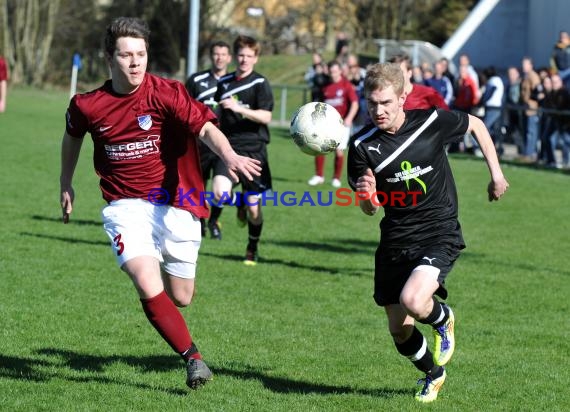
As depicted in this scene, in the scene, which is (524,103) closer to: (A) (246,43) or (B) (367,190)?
(A) (246,43)

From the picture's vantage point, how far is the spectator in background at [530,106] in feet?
65.8

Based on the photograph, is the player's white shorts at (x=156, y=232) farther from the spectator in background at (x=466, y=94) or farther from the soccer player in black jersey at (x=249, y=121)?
the spectator in background at (x=466, y=94)

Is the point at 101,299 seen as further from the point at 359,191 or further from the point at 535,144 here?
the point at 535,144

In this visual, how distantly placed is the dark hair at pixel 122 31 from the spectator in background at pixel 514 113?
16.4 metres

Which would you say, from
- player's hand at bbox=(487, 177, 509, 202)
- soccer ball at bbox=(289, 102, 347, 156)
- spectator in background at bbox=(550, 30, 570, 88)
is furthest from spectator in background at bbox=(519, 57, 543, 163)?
player's hand at bbox=(487, 177, 509, 202)

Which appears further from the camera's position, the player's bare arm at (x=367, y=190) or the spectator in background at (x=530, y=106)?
the spectator in background at (x=530, y=106)

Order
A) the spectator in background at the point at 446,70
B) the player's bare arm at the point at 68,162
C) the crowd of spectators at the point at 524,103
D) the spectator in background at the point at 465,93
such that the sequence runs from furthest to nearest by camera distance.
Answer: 1. the spectator in background at the point at 446,70
2. the spectator in background at the point at 465,93
3. the crowd of spectators at the point at 524,103
4. the player's bare arm at the point at 68,162

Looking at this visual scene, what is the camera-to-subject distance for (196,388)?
17.6 ft

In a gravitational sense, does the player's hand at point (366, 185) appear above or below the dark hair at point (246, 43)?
below

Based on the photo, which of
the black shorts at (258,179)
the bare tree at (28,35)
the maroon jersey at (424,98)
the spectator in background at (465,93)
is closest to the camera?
the maroon jersey at (424,98)

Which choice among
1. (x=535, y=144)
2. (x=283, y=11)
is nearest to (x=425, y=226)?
(x=535, y=144)

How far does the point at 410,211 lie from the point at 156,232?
1403 mm

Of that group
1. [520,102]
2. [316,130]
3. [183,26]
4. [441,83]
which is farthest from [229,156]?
[183,26]

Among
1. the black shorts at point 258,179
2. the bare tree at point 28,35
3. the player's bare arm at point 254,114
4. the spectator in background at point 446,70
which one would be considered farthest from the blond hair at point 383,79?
the bare tree at point 28,35
